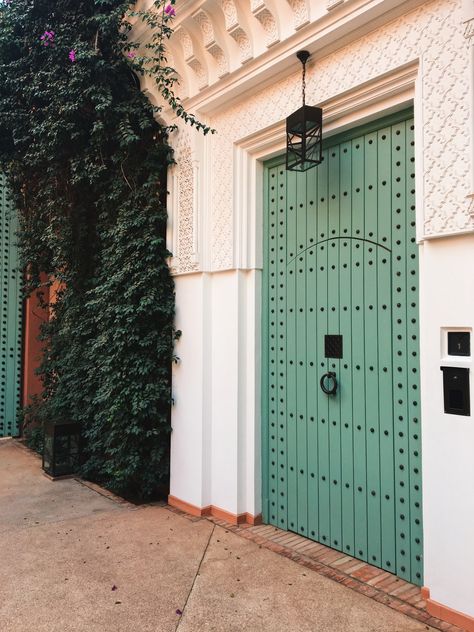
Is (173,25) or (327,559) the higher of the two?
(173,25)

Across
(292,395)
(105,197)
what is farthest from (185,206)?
(292,395)

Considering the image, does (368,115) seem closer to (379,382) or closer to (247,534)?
(379,382)

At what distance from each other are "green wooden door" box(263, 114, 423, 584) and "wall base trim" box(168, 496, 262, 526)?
0.39 ft

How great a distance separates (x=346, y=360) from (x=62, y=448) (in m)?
3.60

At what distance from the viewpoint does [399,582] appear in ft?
9.74

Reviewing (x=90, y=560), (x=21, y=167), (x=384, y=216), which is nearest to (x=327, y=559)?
(x=90, y=560)

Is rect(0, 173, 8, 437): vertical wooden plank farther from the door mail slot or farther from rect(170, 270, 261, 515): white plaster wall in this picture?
the door mail slot

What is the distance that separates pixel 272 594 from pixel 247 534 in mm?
913

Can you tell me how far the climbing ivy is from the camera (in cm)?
452

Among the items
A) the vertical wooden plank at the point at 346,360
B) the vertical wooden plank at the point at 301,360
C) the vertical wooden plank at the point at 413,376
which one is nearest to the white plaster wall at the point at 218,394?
the vertical wooden plank at the point at 301,360

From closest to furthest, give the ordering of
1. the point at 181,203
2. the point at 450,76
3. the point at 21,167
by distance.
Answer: the point at 450,76
the point at 181,203
the point at 21,167

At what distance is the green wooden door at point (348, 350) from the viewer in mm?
3066

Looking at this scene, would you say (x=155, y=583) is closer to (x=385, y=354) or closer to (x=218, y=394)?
(x=218, y=394)

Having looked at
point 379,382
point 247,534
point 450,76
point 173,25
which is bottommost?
point 247,534
